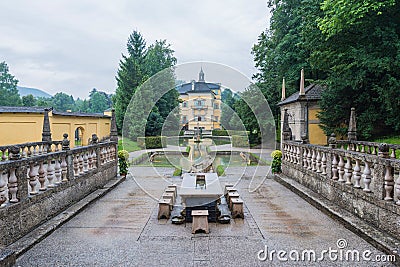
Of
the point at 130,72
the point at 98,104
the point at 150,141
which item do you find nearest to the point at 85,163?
the point at 150,141

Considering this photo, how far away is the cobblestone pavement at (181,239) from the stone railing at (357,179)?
47cm

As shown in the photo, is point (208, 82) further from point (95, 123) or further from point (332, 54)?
point (95, 123)

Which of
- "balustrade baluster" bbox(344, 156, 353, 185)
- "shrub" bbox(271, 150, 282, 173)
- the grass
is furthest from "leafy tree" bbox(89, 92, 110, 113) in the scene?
"balustrade baluster" bbox(344, 156, 353, 185)

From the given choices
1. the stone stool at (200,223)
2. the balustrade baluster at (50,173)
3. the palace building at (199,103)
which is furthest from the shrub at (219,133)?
the balustrade baluster at (50,173)

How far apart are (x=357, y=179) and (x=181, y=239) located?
11.2 ft

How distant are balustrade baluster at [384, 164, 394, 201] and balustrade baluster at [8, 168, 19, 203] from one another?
18.8 ft

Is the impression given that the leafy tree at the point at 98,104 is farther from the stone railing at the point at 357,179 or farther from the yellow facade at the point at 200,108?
the stone railing at the point at 357,179

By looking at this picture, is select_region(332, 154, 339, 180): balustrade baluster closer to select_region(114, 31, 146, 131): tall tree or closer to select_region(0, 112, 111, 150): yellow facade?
select_region(0, 112, 111, 150): yellow facade

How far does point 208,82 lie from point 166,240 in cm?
377

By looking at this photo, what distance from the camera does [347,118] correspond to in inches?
721

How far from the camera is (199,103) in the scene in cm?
756

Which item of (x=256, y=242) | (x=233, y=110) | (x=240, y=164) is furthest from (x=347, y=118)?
(x=256, y=242)

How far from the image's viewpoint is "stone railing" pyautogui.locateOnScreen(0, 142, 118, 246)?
184 inches

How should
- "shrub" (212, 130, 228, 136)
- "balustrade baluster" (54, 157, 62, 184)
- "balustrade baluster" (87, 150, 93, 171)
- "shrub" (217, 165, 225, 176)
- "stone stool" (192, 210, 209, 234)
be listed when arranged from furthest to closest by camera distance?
"shrub" (217, 165, 225, 176) → "shrub" (212, 130, 228, 136) → "balustrade baluster" (87, 150, 93, 171) → "balustrade baluster" (54, 157, 62, 184) → "stone stool" (192, 210, 209, 234)
